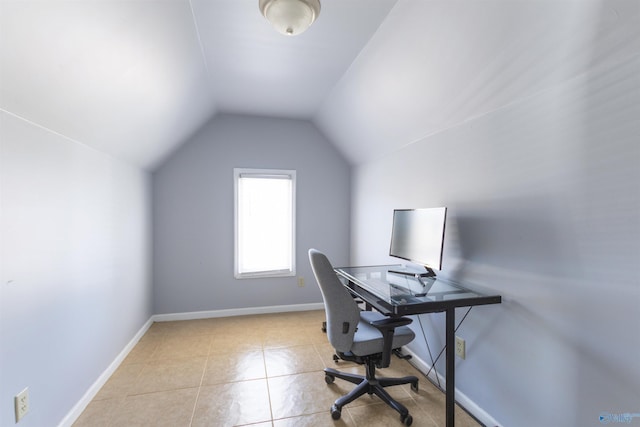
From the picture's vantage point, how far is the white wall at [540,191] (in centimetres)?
110

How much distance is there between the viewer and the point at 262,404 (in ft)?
6.30

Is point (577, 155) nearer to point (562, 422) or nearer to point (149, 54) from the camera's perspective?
point (562, 422)

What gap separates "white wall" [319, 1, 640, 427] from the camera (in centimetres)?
110

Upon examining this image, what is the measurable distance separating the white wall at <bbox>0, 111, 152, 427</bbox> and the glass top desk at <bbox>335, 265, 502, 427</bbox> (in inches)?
69.7

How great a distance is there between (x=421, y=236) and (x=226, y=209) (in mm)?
2429

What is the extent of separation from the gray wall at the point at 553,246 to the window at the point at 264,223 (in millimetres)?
2123

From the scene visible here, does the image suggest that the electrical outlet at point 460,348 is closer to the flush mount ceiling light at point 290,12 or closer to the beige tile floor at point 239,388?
the beige tile floor at point 239,388

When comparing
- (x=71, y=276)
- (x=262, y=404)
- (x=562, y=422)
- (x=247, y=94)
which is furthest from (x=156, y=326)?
(x=562, y=422)

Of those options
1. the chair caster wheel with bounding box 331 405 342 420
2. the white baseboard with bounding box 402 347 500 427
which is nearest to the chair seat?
the chair caster wheel with bounding box 331 405 342 420

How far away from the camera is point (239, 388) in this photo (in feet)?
6.87

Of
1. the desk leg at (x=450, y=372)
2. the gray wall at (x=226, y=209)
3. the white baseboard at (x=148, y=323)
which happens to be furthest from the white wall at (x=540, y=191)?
the white baseboard at (x=148, y=323)

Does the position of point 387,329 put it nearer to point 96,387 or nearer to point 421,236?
point 421,236

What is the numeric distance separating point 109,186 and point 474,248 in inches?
107

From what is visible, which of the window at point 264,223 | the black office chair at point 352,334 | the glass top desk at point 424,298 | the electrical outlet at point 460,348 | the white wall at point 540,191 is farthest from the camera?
the window at point 264,223
